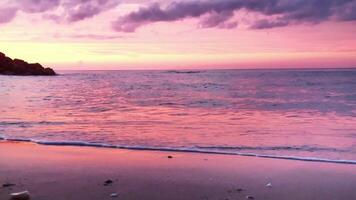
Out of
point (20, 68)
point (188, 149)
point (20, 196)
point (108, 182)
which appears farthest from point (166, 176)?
point (20, 68)

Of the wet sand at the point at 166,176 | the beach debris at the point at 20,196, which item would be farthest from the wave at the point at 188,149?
the beach debris at the point at 20,196

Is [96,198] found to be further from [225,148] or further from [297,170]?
[225,148]

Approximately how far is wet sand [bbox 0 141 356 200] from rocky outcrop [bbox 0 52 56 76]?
10954 cm

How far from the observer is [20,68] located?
116 metres

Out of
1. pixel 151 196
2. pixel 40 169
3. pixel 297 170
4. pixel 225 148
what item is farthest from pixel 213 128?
pixel 151 196

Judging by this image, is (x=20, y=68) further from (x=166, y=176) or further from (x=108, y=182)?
(x=108, y=182)

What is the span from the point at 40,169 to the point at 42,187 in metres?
1.55

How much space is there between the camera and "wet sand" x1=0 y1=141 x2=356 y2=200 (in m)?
7.25

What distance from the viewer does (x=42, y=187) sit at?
761 centimetres

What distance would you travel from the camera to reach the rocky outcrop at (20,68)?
114625 mm

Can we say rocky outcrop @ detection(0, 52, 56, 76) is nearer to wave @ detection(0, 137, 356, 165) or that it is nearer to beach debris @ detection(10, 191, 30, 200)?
wave @ detection(0, 137, 356, 165)

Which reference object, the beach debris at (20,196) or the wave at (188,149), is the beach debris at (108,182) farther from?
the wave at (188,149)

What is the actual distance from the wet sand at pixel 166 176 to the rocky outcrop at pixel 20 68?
109538mm

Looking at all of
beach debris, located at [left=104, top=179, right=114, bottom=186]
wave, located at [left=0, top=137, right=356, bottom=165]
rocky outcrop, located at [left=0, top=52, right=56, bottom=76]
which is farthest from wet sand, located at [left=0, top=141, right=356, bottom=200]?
rocky outcrop, located at [left=0, top=52, right=56, bottom=76]
